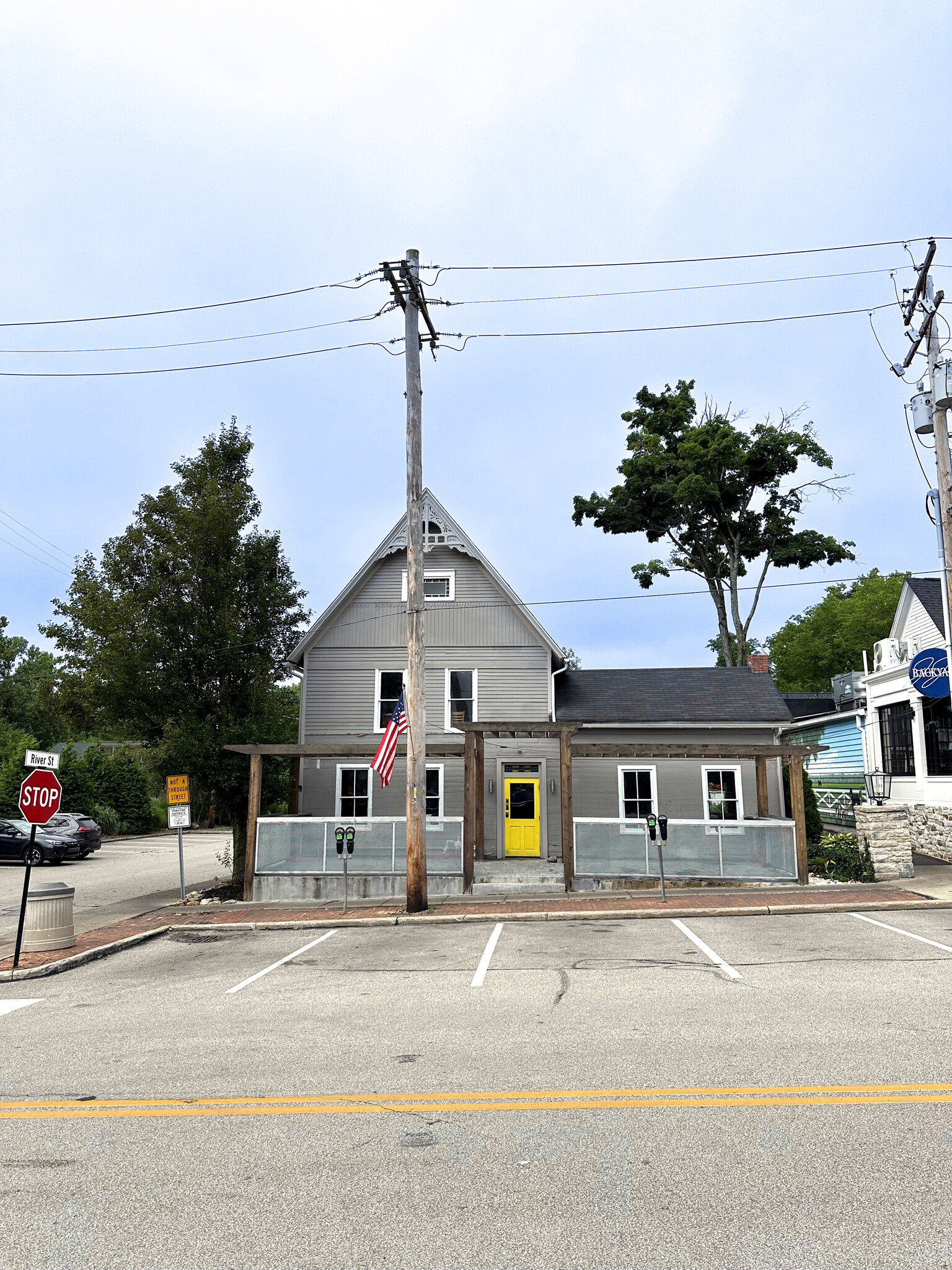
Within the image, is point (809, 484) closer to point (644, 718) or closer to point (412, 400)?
point (644, 718)

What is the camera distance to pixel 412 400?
56.3 ft

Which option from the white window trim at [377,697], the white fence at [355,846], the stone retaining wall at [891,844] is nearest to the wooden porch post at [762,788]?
the stone retaining wall at [891,844]

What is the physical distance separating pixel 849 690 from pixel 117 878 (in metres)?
22.5

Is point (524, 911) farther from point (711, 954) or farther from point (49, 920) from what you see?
point (49, 920)

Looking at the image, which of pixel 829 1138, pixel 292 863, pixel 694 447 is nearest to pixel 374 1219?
pixel 829 1138

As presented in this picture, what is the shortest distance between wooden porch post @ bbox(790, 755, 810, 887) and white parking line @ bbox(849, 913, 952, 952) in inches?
141

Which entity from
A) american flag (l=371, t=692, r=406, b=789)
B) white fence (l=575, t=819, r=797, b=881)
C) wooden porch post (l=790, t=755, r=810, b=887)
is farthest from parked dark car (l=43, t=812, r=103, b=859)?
wooden porch post (l=790, t=755, r=810, b=887)

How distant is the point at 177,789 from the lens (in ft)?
66.4

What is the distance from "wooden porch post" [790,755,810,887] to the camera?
18.6 meters

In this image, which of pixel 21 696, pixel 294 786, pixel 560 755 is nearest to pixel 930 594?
pixel 560 755

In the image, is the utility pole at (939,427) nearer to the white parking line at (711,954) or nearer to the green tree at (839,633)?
the white parking line at (711,954)

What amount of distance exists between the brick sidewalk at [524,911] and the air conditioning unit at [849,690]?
400 inches

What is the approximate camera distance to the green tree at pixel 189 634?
22.4m

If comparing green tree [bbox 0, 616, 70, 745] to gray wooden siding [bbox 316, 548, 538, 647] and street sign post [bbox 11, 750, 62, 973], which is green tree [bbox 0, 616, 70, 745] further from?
street sign post [bbox 11, 750, 62, 973]
